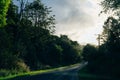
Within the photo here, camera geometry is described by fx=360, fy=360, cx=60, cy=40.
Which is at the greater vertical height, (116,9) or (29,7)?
(29,7)

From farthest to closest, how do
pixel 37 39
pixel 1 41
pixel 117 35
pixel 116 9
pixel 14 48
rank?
pixel 37 39 → pixel 14 48 → pixel 1 41 → pixel 117 35 → pixel 116 9

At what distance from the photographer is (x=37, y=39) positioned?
93.5 m

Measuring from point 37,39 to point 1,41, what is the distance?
23971mm

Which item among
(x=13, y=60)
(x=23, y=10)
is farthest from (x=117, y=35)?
(x=23, y=10)

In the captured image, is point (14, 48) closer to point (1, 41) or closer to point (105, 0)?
point (1, 41)

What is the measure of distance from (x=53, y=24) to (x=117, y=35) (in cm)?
3286

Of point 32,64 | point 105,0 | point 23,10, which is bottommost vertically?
point 32,64

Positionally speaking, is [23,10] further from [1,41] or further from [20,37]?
[1,41]

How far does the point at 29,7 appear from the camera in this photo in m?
87.1

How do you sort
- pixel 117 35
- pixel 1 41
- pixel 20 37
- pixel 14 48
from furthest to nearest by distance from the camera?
pixel 20 37, pixel 14 48, pixel 1 41, pixel 117 35

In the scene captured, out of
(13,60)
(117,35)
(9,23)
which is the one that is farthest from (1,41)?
(117,35)

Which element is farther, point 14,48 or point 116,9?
point 14,48

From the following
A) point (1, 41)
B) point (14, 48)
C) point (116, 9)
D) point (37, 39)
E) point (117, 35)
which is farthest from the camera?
point (37, 39)

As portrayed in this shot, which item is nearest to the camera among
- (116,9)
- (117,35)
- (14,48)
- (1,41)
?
(116,9)
